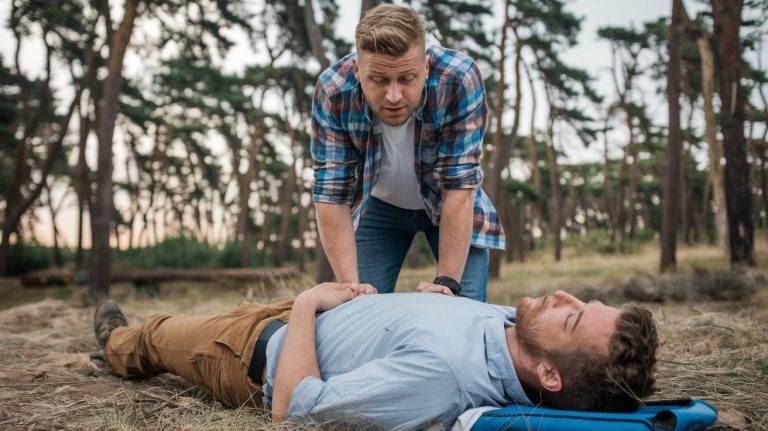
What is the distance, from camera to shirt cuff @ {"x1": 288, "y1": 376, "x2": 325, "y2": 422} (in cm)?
189

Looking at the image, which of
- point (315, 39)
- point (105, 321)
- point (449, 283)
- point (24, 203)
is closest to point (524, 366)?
point (449, 283)

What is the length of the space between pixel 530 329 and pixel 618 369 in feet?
0.93

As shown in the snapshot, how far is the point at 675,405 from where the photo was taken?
1995mm

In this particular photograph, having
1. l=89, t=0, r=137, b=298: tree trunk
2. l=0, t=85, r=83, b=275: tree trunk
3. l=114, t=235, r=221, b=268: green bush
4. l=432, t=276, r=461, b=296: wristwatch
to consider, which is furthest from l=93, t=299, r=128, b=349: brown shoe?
l=114, t=235, r=221, b=268: green bush

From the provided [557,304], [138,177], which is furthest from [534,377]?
[138,177]

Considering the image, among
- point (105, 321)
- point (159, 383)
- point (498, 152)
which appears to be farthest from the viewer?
point (498, 152)

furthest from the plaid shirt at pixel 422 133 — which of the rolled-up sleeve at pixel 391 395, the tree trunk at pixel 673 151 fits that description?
the tree trunk at pixel 673 151

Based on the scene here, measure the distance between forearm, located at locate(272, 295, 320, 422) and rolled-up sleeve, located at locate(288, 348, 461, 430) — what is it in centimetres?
11

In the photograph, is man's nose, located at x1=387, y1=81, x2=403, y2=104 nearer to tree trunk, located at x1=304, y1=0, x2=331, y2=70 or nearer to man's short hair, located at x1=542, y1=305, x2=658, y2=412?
man's short hair, located at x1=542, y1=305, x2=658, y2=412

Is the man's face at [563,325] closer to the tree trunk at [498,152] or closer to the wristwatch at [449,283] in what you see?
the wristwatch at [449,283]

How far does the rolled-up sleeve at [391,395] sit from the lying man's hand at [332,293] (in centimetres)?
39

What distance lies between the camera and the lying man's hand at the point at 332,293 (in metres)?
2.21

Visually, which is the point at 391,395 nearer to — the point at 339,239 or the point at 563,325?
the point at 563,325

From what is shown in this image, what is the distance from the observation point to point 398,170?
279 cm
